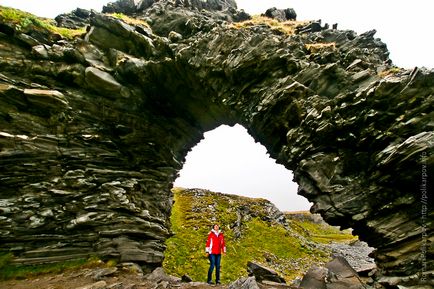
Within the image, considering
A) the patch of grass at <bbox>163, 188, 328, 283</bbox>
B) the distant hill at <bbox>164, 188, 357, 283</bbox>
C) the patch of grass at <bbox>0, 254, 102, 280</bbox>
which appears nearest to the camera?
the patch of grass at <bbox>0, 254, 102, 280</bbox>

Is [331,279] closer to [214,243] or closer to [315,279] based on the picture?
[315,279]

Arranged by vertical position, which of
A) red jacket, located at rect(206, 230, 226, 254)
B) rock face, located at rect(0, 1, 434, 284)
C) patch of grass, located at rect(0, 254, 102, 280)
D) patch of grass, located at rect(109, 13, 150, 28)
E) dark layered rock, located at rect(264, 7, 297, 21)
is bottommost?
patch of grass, located at rect(0, 254, 102, 280)

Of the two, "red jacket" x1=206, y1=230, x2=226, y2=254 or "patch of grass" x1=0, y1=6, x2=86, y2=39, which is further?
"patch of grass" x1=0, y1=6, x2=86, y2=39

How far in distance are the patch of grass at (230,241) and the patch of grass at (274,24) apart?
2616cm

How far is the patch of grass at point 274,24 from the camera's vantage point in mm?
33938

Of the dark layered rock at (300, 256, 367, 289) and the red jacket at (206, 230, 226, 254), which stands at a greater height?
the red jacket at (206, 230, 226, 254)

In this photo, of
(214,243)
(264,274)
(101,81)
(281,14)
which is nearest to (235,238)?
(264,274)

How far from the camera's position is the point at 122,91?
29.3 m

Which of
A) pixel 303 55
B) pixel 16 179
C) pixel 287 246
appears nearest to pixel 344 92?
pixel 303 55

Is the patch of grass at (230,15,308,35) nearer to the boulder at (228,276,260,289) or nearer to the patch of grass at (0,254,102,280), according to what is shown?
the boulder at (228,276,260,289)

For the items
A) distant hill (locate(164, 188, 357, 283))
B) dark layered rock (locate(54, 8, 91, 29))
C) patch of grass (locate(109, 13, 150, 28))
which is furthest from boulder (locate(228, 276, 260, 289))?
dark layered rock (locate(54, 8, 91, 29))

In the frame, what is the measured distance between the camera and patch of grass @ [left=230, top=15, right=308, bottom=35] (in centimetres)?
3394

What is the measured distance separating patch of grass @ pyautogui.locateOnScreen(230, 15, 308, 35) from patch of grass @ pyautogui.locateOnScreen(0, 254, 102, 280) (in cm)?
2665

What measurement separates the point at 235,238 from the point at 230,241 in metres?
1.38
